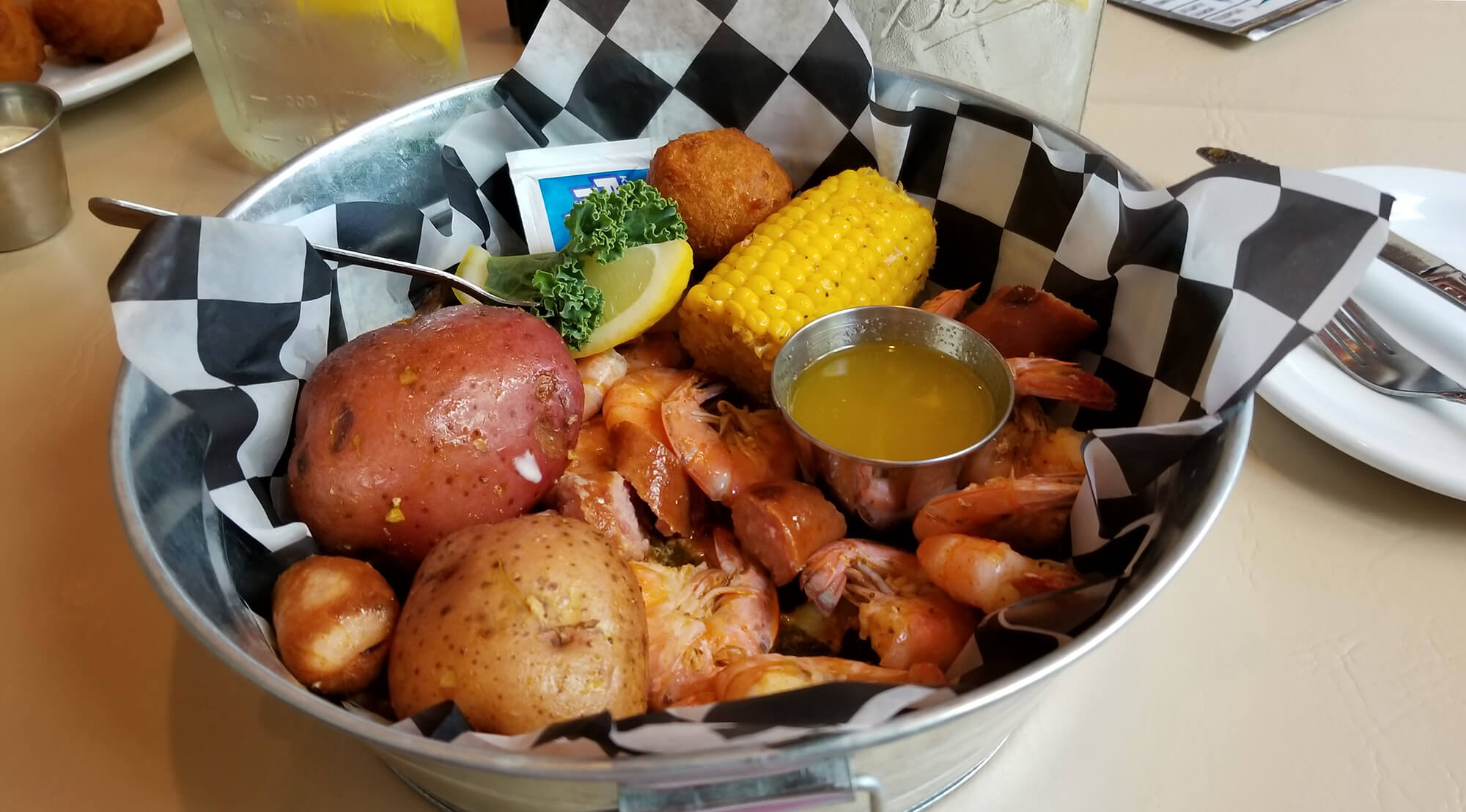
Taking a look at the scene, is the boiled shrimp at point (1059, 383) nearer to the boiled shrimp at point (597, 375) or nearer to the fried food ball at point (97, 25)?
the boiled shrimp at point (597, 375)

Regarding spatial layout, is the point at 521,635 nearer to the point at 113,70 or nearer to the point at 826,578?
the point at 826,578

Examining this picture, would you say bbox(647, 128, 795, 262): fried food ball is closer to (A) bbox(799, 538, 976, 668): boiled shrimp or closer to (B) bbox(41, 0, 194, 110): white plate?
(A) bbox(799, 538, 976, 668): boiled shrimp

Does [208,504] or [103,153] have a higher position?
[208,504]

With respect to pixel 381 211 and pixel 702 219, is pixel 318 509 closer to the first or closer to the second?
pixel 381 211

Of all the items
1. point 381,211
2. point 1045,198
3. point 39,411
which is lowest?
point 39,411

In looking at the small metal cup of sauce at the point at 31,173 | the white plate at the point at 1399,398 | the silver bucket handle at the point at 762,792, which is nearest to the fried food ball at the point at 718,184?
the white plate at the point at 1399,398

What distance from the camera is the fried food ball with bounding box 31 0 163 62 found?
6.16 feet

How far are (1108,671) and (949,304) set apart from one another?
1.66 ft

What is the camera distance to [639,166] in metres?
1.46

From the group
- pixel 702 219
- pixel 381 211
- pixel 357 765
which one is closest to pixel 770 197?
pixel 702 219

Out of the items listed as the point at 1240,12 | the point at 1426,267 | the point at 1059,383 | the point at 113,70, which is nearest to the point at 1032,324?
the point at 1059,383

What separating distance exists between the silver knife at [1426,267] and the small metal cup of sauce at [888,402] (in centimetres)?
48

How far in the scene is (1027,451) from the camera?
113 centimetres

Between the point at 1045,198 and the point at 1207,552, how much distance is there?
1.63 ft
